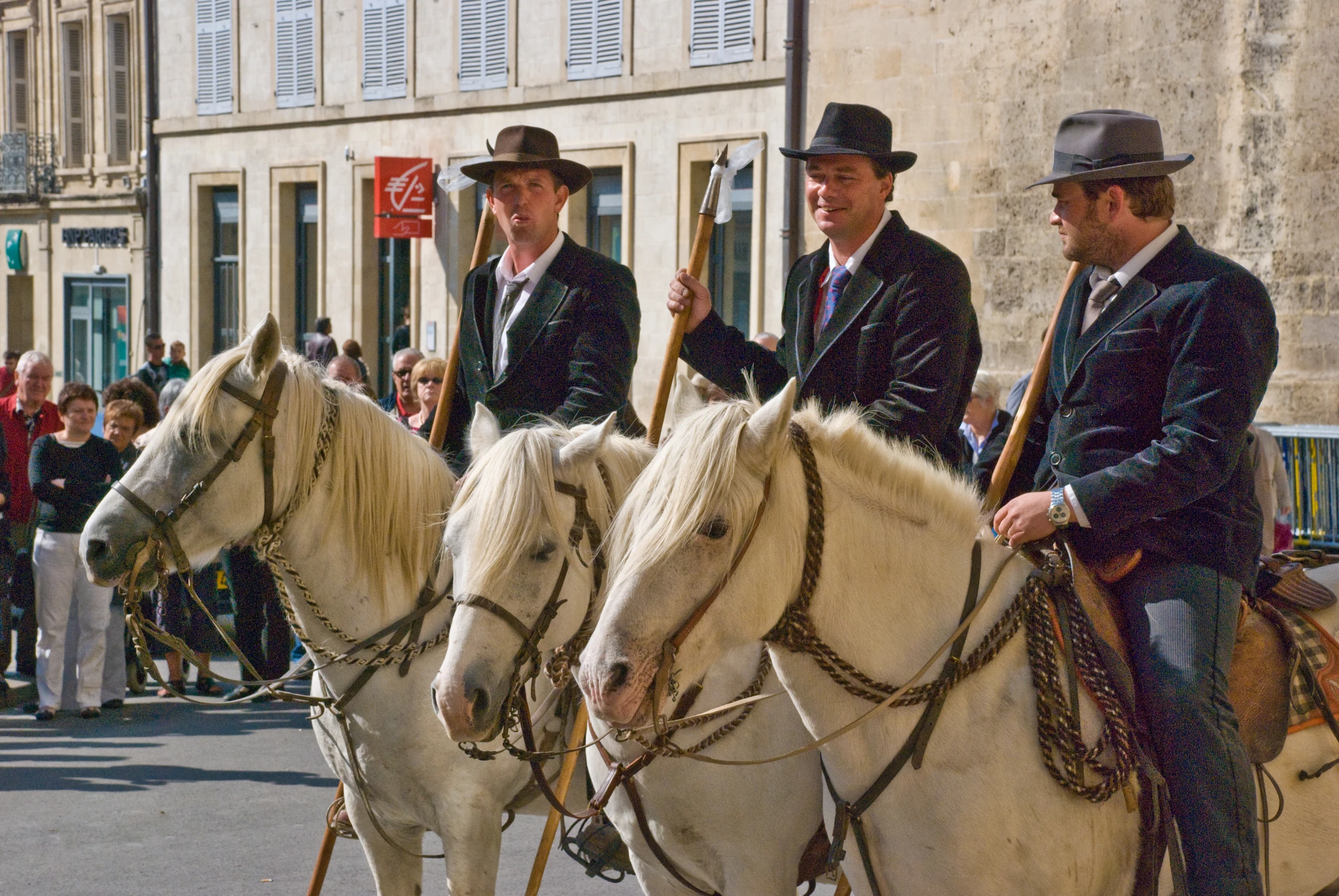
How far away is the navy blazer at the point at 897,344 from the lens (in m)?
3.78

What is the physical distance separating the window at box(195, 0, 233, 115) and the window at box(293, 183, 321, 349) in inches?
85.4

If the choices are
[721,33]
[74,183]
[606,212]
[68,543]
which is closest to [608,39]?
[721,33]

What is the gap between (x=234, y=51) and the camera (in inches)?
949

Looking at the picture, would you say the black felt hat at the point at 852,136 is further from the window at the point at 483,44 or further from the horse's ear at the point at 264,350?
the window at the point at 483,44

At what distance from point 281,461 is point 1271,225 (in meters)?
10.9

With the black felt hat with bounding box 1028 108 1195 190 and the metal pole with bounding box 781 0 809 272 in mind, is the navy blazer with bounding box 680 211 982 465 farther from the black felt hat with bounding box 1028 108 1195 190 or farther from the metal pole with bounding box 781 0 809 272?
the metal pole with bounding box 781 0 809 272

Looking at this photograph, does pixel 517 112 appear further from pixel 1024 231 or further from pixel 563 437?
pixel 563 437

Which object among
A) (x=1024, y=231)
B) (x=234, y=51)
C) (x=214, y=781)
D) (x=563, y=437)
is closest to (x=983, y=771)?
(x=563, y=437)

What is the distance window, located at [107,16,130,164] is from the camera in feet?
90.5

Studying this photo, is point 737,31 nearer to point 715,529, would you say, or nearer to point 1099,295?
point 1099,295

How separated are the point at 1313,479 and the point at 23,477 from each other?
8936 millimetres

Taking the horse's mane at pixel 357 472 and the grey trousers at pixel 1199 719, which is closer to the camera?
the grey trousers at pixel 1199 719

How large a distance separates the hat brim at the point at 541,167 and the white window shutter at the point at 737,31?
12340mm

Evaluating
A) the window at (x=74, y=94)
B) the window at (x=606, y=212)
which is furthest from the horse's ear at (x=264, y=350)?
the window at (x=74, y=94)
